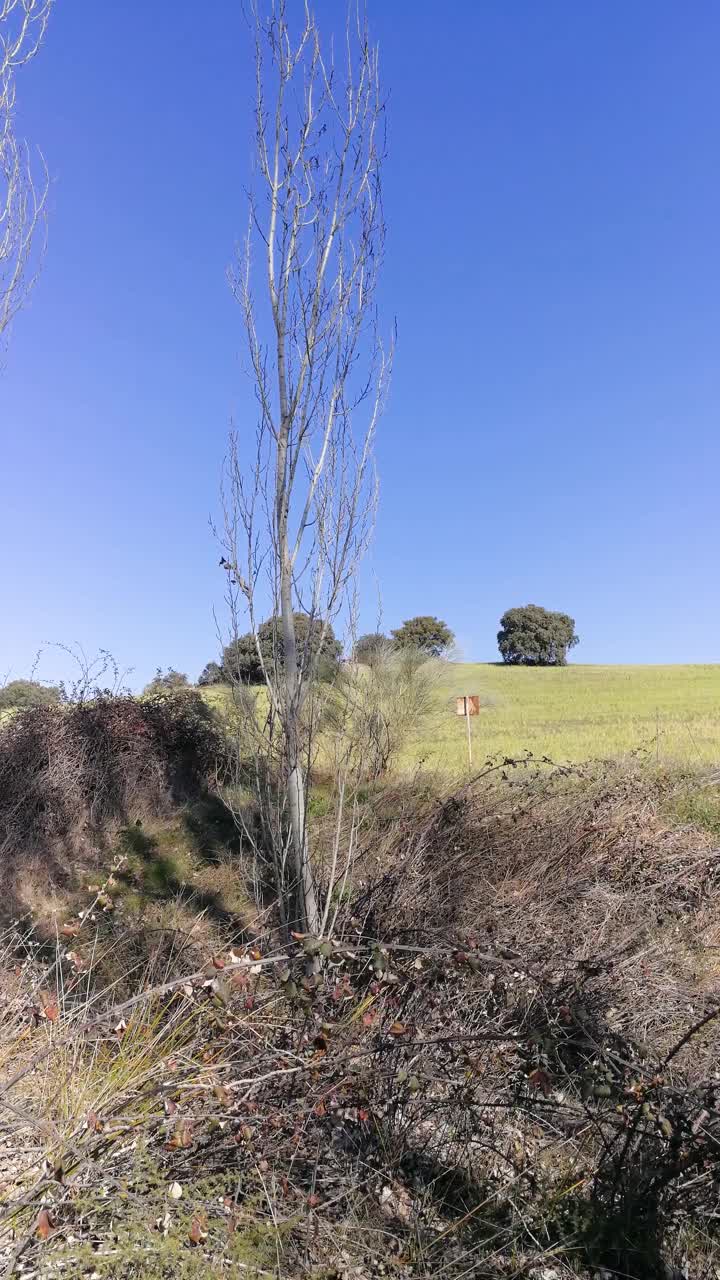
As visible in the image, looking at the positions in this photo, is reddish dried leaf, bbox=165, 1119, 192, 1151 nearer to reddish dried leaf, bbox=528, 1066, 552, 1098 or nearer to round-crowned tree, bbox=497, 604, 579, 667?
reddish dried leaf, bbox=528, 1066, 552, 1098

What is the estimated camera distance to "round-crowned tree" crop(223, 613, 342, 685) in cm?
515

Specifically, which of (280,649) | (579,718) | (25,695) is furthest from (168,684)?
(579,718)

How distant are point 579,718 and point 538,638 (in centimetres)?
2688

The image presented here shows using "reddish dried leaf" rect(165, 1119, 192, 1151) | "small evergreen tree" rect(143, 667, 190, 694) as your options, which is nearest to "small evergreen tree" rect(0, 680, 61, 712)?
"small evergreen tree" rect(143, 667, 190, 694)

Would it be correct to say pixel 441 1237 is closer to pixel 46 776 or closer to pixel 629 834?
pixel 629 834

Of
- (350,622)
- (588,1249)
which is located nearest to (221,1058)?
(588,1249)

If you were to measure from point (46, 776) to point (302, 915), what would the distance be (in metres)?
5.28

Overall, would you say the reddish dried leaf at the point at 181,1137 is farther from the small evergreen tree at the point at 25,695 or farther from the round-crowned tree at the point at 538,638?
the round-crowned tree at the point at 538,638

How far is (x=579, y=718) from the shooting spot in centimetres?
2075

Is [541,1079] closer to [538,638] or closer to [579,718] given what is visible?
[579,718]

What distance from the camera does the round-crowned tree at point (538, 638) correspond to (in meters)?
47.0

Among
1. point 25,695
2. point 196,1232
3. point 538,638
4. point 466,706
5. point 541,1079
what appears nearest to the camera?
point 196,1232

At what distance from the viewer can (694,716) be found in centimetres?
2019

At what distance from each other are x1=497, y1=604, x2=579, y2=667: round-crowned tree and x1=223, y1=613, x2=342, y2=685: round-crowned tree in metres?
42.3
